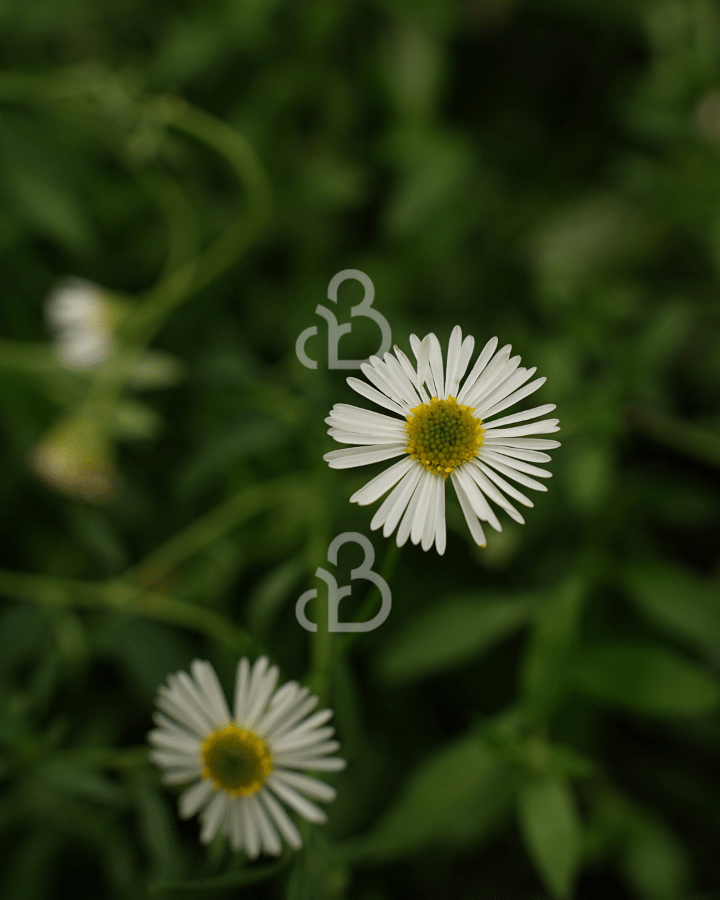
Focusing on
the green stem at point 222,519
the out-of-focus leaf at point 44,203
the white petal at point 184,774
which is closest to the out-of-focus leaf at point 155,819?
the white petal at point 184,774

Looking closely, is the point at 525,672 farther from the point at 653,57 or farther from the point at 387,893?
the point at 653,57

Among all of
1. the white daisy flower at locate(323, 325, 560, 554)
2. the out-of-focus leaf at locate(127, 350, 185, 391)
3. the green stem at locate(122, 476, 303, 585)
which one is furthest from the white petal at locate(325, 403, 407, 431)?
the out-of-focus leaf at locate(127, 350, 185, 391)

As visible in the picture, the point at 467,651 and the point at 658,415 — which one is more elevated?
the point at 658,415

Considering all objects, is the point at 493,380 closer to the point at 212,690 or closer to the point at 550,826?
the point at 212,690

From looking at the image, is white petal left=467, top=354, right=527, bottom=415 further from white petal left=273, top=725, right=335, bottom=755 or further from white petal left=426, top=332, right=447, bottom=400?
white petal left=273, top=725, right=335, bottom=755

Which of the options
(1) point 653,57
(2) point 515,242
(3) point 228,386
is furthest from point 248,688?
(1) point 653,57

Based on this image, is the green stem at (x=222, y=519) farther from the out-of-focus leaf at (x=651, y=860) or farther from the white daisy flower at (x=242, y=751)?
the out-of-focus leaf at (x=651, y=860)

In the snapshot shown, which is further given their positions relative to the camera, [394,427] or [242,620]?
[242,620]
